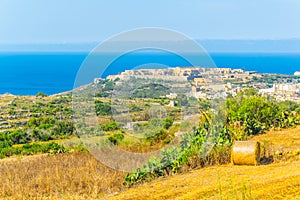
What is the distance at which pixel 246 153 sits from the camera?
7320 millimetres

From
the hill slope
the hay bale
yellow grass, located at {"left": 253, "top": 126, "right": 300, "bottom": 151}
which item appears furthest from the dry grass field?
yellow grass, located at {"left": 253, "top": 126, "right": 300, "bottom": 151}

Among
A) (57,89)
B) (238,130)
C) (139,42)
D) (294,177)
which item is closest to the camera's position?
(294,177)

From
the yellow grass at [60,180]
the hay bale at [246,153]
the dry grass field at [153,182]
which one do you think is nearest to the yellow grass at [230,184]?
the dry grass field at [153,182]

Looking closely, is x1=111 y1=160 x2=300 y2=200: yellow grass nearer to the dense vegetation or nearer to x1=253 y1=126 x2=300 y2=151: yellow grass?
the dense vegetation

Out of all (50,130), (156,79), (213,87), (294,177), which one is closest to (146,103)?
(156,79)

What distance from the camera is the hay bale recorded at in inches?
288

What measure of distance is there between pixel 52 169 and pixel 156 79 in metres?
3.78

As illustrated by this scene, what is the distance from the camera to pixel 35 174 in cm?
771

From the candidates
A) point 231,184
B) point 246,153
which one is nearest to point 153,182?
point 231,184

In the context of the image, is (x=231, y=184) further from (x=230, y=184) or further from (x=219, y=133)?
(x=219, y=133)

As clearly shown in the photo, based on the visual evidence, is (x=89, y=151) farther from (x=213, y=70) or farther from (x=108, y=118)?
(x=213, y=70)

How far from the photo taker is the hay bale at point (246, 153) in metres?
7.32

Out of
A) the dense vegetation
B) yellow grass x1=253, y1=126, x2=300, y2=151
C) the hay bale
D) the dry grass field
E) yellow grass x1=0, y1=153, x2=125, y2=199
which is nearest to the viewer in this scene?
the dry grass field

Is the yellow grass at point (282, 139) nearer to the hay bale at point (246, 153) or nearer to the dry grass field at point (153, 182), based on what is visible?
the dry grass field at point (153, 182)
